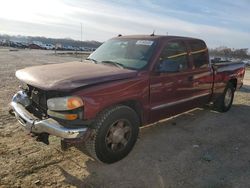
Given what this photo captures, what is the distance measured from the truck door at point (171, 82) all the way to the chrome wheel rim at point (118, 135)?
0.67 metres

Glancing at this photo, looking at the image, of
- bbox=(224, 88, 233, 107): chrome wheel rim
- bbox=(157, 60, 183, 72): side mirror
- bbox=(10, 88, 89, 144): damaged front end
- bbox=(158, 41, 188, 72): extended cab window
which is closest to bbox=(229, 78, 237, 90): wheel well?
bbox=(224, 88, 233, 107): chrome wheel rim

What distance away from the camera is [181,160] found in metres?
4.75

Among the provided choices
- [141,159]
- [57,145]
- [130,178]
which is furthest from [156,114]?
[57,145]

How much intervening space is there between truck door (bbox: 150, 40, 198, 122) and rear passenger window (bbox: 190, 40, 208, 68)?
0.28m

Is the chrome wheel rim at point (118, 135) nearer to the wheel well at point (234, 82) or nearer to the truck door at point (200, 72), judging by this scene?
the truck door at point (200, 72)

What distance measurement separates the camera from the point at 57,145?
4918 millimetres

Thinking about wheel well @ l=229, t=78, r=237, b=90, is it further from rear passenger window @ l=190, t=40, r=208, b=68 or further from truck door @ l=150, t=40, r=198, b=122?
truck door @ l=150, t=40, r=198, b=122

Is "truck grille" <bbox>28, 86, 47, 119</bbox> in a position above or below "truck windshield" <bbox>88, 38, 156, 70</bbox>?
below

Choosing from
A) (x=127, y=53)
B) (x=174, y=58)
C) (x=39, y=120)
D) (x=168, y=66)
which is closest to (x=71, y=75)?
(x=39, y=120)

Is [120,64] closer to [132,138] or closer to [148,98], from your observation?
[148,98]

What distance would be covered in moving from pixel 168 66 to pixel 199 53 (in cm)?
145

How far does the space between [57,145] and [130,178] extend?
1484 millimetres

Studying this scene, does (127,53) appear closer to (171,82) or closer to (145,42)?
(145,42)

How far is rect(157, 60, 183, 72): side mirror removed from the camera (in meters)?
5.12
